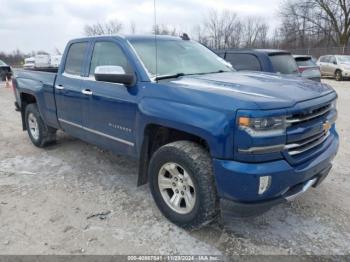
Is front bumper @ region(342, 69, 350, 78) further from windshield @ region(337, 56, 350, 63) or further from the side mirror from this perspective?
the side mirror

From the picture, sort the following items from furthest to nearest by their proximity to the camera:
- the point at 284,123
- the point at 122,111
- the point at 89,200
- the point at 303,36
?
the point at 303,36 → the point at 89,200 → the point at 122,111 → the point at 284,123

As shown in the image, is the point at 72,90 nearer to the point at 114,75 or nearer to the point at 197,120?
the point at 114,75

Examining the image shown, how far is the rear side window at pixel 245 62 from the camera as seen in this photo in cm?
779

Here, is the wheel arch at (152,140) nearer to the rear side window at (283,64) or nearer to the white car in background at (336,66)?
the rear side window at (283,64)

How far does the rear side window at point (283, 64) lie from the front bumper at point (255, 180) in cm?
516

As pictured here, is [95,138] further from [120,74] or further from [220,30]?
[220,30]

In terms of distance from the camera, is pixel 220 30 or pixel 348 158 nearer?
pixel 348 158

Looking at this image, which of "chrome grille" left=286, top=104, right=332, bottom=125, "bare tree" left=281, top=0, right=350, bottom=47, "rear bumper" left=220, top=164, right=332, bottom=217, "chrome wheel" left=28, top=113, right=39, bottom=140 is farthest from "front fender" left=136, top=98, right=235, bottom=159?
"bare tree" left=281, top=0, right=350, bottom=47

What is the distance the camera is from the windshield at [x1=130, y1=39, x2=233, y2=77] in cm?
379

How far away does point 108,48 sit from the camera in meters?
4.21

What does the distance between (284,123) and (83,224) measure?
2.25m

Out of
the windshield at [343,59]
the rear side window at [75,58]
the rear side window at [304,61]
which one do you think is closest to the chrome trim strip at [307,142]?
the rear side window at [75,58]

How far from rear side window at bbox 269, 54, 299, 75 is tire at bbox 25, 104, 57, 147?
16.3ft

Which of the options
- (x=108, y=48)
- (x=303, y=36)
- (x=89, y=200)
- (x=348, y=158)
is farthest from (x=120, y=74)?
(x=303, y=36)
